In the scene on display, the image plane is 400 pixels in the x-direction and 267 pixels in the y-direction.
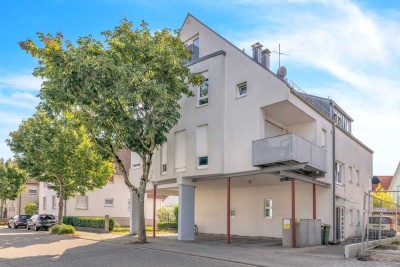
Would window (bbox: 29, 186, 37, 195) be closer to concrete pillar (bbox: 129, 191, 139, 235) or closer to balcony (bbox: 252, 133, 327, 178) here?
concrete pillar (bbox: 129, 191, 139, 235)

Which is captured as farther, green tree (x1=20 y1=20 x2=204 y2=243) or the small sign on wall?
the small sign on wall

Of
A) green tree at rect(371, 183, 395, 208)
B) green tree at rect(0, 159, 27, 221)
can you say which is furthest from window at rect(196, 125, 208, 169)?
green tree at rect(0, 159, 27, 221)

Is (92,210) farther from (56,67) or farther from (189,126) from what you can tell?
(56,67)

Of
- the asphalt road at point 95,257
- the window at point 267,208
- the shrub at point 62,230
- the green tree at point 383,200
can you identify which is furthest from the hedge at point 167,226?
the green tree at point 383,200

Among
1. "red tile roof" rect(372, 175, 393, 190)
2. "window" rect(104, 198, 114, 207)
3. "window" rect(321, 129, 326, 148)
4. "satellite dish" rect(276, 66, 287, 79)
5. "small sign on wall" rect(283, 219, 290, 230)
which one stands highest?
"satellite dish" rect(276, 66, 287, 79)

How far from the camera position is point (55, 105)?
18.5 m

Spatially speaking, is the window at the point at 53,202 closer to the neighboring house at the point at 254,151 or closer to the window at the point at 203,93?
the neighboring house at the point at 254,151

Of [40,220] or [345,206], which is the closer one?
[345,206]

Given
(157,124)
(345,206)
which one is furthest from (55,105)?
(345,206)

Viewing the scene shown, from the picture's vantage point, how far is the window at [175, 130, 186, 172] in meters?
23.2

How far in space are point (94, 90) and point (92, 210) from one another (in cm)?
2604

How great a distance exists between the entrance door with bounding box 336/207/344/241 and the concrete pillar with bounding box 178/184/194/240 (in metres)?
8.27

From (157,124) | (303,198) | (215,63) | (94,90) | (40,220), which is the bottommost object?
(40,220)

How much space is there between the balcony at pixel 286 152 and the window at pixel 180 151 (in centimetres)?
511
